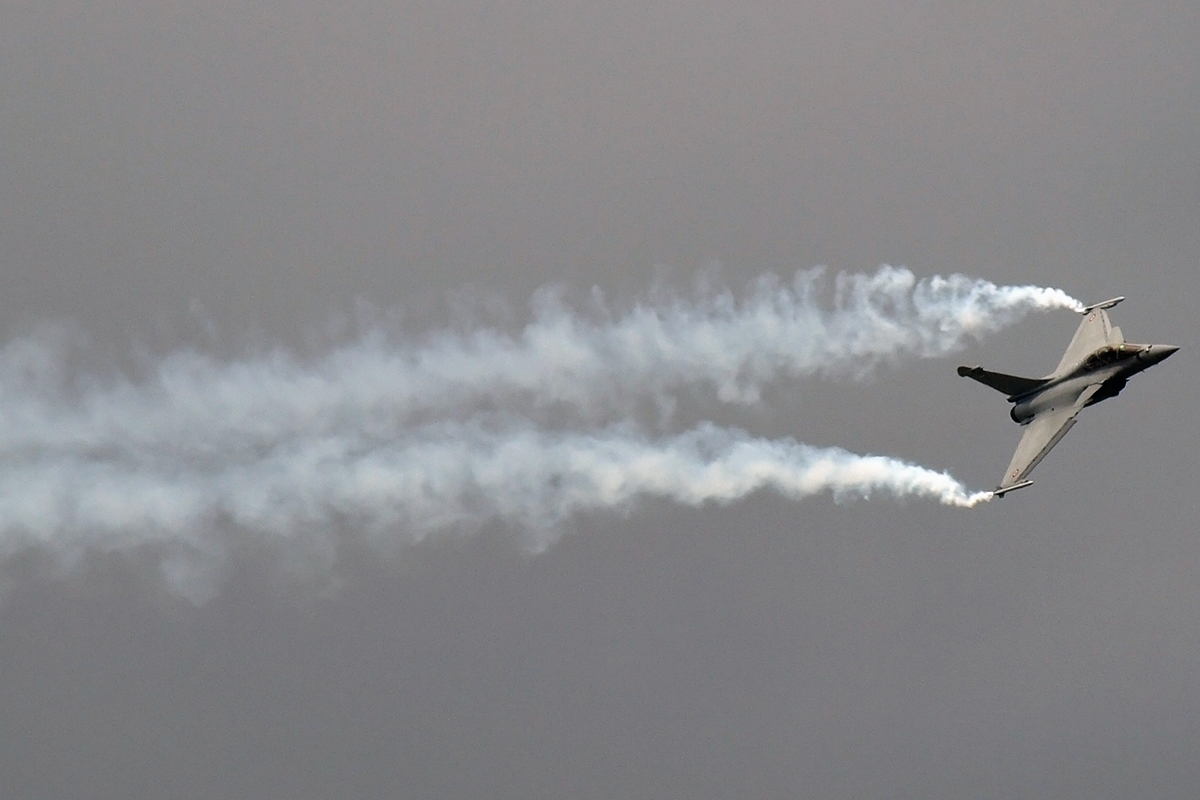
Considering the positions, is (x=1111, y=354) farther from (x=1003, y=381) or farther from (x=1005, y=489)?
(x=1005, y=489)

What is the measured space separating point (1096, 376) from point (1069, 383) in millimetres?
1431

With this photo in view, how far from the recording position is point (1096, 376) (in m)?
82.8

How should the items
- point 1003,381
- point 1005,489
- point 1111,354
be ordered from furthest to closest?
point 1003,381 → point 1111,354 → point 1005,489

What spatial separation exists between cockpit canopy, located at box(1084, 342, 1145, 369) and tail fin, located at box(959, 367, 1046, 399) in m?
2.84

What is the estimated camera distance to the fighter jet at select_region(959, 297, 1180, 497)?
269 ft

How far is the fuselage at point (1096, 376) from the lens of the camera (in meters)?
81.6

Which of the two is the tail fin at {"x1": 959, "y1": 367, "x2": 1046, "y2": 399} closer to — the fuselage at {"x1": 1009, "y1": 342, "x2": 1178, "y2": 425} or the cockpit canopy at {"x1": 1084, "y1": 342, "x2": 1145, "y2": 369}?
the fuselage at {"x1": 1009, "y1": 342, "x2": 1178, "y2": 425}

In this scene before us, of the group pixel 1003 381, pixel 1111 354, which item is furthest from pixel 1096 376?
pixel 1003 381

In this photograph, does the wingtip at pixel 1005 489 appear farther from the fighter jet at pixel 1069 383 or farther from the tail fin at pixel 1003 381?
the tail fin at pixel 1003 381

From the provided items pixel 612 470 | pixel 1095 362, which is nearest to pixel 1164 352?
pixel 1095 362

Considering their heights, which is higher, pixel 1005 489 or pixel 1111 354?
pixel 1111 354

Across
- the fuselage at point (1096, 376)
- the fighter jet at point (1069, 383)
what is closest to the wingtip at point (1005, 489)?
the fighter jet at point (1069, 383)

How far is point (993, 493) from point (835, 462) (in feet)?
30.6

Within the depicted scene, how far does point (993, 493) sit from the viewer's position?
7819 cm
